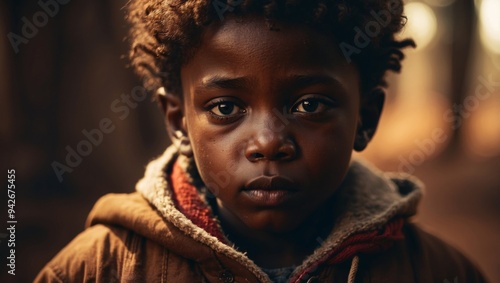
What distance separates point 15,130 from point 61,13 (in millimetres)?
900

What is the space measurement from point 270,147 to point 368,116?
2.15ft

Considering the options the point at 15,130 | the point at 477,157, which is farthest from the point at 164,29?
the point at 477,157

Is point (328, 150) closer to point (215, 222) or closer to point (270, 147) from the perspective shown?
point (270, 147)

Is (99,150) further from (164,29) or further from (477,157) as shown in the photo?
(477,157)

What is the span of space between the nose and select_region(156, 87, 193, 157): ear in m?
0.40

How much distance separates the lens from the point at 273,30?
1880mm

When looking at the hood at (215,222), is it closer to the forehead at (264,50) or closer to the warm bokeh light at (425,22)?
the forehead at (264,50)

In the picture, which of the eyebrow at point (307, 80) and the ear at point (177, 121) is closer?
the eyebrow at point (307, 80)

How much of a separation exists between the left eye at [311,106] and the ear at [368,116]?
1.16 feet

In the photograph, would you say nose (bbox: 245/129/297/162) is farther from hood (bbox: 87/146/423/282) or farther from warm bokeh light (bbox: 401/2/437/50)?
warm bokeh light (bbox: 401/2/437/50)

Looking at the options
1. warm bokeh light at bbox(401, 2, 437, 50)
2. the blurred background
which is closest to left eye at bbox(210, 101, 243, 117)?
the blurred background

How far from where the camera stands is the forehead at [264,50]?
6.14ft

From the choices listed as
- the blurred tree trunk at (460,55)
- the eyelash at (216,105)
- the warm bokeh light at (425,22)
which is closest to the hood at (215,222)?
the eyelash at (216,105)

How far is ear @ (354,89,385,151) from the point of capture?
7.55ft
